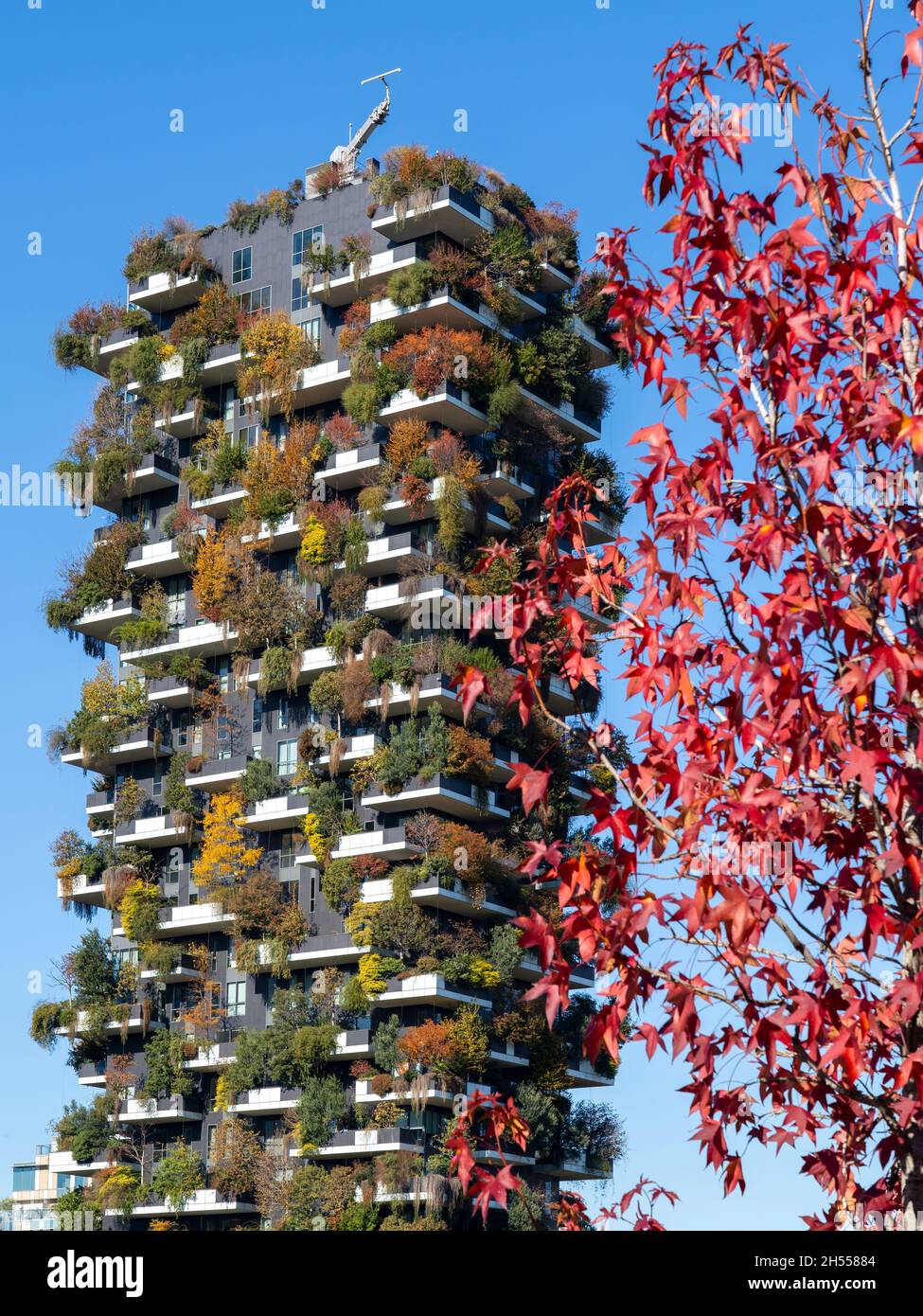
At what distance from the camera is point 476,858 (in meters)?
58.7

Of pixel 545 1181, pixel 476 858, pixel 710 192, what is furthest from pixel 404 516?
pixel 710 192

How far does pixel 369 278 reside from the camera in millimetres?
67500

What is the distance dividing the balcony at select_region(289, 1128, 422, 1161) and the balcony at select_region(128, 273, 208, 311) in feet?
112

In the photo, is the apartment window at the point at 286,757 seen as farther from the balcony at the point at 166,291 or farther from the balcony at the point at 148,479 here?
the balcony at the point at 166,291

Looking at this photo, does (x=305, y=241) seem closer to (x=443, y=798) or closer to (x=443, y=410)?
(x=443, y=410)

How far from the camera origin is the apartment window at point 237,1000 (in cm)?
6306

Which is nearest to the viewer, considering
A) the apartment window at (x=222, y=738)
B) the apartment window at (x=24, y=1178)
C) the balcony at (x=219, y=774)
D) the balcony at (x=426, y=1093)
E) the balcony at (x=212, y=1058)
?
the balcony at (x=426, y=1093)

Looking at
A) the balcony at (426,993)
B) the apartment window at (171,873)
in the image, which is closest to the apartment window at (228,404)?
the apartment window at (171,873)

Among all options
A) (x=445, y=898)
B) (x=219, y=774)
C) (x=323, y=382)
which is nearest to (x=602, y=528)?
(x=323, y=382)

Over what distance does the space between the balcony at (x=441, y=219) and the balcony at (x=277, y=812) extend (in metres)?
20.6

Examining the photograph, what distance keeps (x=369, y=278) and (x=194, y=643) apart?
1469 cm
